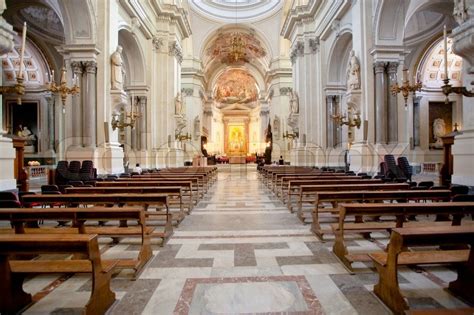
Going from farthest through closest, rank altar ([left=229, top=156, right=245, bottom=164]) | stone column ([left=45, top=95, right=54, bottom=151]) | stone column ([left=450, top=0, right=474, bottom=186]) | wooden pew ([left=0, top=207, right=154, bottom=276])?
1. altar ([left=229, top=156, right=245, bottom=164])
2. stone column ([left=45, top=95, right=54, bottom=151])
3. stone column ([left=450, top=0, right=474, bottom=186])
4. wooden pew ([left=0, top=207, right=154, bottom=276])

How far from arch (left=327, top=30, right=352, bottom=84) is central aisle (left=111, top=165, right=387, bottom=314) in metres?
12.2

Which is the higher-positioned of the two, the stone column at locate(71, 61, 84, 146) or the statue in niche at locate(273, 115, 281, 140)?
the statue in niche at locate(273, 115, 281, 140)

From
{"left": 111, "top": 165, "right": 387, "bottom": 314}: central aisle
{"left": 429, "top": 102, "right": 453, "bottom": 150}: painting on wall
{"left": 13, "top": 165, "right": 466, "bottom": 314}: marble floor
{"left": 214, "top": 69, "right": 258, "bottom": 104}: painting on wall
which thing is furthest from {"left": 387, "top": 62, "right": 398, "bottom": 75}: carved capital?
{"left": 214, "top": 69, "right": 258, "bottom": 104}: painting on wall

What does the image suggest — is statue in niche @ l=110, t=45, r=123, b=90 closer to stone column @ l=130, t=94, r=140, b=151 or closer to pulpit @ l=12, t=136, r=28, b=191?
pulpit @ l=12, t=136, r=28, b=191

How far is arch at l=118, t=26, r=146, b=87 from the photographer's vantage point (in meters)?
15.4

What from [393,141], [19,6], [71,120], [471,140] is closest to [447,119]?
[393,141]

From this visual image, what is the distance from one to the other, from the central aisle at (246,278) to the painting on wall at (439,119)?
1680cm

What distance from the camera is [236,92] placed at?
149ft

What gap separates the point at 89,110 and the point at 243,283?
9282 mm

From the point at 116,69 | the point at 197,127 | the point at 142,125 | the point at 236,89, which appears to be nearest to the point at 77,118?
the point at 116,69

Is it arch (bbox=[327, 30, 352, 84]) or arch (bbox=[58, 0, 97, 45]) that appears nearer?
arch (bbox=[58, 0, 97, 45])

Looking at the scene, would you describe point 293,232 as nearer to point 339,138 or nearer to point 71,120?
point 71,120

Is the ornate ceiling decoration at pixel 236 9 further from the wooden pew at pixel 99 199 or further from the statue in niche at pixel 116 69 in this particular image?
the wooden pew at pixel 99 199

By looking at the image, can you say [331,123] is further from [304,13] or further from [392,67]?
[392,67]
